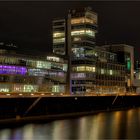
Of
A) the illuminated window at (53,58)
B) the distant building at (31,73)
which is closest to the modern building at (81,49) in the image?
the illuminated window at (53,58)

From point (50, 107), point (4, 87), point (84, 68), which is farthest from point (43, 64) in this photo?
point (50, 107)

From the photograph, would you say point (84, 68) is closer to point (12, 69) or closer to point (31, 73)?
point (31, 73)

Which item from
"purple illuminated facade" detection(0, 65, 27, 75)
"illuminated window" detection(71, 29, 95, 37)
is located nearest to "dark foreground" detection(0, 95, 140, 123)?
"purple illuminated facade" detection(0, 65, 27, 75)

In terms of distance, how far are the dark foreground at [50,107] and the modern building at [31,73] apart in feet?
71.9

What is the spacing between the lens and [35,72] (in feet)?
508

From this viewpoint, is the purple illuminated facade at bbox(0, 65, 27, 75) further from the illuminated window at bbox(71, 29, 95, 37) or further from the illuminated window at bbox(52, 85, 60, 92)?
the illuminated window at bbox(71, 29, 95, 37)

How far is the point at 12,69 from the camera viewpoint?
141m

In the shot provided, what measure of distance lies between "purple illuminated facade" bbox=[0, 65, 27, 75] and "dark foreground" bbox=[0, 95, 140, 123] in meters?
24.9

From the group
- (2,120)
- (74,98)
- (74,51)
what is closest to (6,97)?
(2,120)

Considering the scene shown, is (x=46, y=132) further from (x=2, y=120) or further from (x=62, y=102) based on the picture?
(x=62, y=102)

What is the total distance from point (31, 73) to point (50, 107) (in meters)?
37.0

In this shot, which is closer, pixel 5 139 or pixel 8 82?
pixel 5 139

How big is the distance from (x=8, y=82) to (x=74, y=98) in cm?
2507

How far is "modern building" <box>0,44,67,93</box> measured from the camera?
456ft
